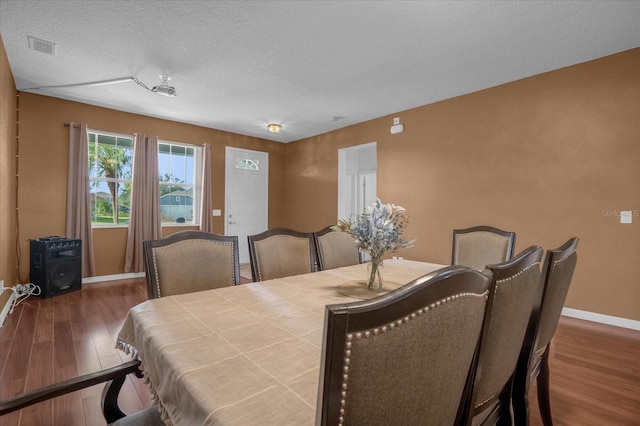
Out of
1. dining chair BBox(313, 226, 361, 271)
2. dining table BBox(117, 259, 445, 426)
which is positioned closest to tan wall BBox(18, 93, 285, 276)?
dining chair BBox(313, 226, 361, 271)

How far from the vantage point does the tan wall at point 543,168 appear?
9.68 ft

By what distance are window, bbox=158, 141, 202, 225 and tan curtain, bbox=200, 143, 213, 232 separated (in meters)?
0.13

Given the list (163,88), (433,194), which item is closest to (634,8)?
(433,194)

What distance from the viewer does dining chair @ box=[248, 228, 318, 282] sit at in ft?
6.78

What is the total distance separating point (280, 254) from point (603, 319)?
3259 mm

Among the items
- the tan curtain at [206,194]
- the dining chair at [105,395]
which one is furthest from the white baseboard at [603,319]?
the tan curtain at [206,194]

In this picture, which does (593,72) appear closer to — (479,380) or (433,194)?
(433,194)

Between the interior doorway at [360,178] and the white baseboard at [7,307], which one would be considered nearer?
the white baseboard at [7,307]

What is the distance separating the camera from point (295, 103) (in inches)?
175

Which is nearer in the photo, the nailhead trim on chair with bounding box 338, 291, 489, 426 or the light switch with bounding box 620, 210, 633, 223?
the nailhead trim on chair with bounding box 338, 291, 489, 426

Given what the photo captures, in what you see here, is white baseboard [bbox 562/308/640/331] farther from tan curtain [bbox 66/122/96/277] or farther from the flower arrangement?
tan curtain [bbox 66/122/96/277]

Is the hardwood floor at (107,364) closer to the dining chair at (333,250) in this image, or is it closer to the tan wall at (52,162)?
the tan wall at (52,162)

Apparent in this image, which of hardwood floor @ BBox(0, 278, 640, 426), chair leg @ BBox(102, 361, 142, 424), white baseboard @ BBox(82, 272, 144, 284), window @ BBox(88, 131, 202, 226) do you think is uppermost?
window @ BBox(88, 131, 202, 226)

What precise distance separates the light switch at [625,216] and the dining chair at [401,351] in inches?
134
